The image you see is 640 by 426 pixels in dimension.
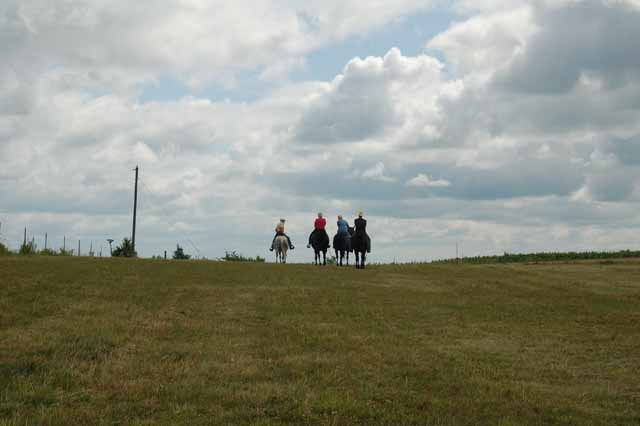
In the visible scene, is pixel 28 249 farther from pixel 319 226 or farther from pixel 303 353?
pixel 303 353

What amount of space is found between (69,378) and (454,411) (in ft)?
21.4

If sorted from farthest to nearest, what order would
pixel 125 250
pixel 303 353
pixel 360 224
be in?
pixel 125 250
pixel 360 224
pixel 303 353

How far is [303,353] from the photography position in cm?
1647

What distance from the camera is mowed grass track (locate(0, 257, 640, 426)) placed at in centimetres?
1183

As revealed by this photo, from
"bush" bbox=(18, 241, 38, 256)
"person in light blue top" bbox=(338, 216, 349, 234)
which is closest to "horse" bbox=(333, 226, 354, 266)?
"person in light blue top" bbox=(338, 216, 349, 234)

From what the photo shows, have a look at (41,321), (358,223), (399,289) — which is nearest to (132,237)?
(358,223)

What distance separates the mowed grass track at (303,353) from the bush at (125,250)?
123 feet

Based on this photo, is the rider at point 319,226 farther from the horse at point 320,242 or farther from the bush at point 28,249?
the bush at point 28,249

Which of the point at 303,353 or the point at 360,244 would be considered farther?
the point at 360,244

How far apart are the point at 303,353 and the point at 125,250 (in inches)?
2216

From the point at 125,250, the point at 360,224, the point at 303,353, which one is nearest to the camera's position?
the point at 303,353

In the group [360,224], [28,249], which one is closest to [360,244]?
[360,224]

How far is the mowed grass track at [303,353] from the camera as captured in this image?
1183cm

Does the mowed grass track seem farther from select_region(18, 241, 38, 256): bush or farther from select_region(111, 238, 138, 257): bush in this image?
select_region(111, 238, 138, 257): bush
